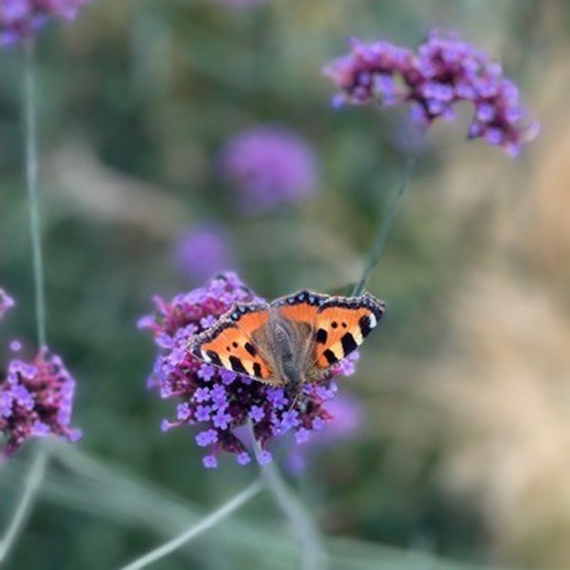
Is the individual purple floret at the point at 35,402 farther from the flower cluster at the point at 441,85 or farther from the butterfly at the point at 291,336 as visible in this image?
the flower cluster at the point at 441,85

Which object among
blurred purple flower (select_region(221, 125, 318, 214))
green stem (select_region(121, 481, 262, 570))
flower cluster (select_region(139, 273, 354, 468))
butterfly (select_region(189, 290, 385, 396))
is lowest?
green stem (select_region(121, 481, 262, 570))

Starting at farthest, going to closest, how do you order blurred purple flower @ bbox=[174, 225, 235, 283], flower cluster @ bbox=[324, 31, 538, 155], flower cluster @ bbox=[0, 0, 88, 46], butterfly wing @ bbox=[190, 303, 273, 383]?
blurred purple flower @ bbox=[174, 225, 235, 283]
flower cluster @ bbox=[0, 0, 88, 46]
flower cluster @ bbox=[324, 31, 538, 155]
butterfly wing @ bbox=[190, 303, 273, 383]

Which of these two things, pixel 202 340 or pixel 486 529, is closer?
pixel 202 340

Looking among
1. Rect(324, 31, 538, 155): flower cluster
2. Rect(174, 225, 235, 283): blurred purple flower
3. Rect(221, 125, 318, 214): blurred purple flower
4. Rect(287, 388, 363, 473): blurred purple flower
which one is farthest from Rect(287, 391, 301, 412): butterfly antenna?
Rect(221, 125, 318, 214): blurred purple flower

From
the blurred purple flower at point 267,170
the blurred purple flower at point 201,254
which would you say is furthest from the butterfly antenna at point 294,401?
the blurred purple flower at point 267,170

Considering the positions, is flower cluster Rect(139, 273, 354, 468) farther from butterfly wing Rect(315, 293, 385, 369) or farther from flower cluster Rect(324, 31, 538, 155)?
flower cluster Rect(324, 31, 538, 155)

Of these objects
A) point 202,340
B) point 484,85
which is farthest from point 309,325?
point 484,85

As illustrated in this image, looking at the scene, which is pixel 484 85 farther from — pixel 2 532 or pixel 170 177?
pixel 170 177
